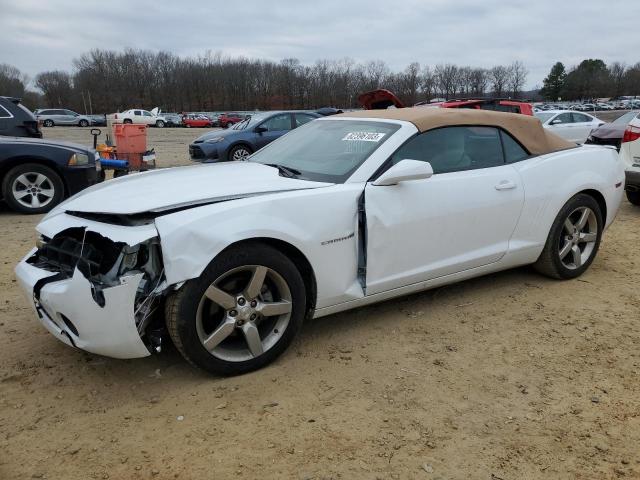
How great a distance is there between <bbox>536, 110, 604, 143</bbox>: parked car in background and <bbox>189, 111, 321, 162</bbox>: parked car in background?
321 inches

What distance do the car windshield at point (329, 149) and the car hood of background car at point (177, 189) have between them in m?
0.18

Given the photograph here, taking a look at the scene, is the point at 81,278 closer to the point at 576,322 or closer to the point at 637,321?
the point at 576,322

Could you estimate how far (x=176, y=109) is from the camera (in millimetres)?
88688

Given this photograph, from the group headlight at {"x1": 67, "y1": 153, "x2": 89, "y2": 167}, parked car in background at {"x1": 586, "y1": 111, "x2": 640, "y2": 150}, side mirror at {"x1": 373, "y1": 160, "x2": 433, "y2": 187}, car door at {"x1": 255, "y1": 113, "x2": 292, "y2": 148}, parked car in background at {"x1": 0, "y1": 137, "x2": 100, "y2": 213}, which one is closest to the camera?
side mirror at {"x1": 373, "y1": 160, "x2": 433, "y2": 187}

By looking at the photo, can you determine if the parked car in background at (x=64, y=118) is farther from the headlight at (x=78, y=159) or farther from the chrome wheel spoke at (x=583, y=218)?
the chrome wheel spoke at (x=583, y=218)

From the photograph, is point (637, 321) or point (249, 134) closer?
point (637, 321)

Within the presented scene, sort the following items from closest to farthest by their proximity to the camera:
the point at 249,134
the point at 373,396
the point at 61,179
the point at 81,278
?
the point at 81,278
the point at 373,396
the point at 61,179
the point at 249,134

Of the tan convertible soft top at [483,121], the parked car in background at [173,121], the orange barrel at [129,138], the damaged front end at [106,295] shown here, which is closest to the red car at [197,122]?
the parked car in background at [173,121]

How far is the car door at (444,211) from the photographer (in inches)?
129

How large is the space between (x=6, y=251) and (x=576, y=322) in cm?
553

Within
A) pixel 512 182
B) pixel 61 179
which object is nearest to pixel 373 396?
pixel 512 182

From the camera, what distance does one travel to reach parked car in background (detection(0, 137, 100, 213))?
7.18m

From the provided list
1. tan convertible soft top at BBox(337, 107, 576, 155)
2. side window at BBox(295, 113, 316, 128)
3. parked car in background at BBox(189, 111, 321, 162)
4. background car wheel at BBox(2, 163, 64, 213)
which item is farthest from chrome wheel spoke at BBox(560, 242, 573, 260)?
side window at BBox(295, 113, 316, 128)

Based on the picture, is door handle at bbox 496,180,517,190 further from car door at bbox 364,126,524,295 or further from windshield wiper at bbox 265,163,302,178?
windshield wiper at bbox 265,163,302,178
